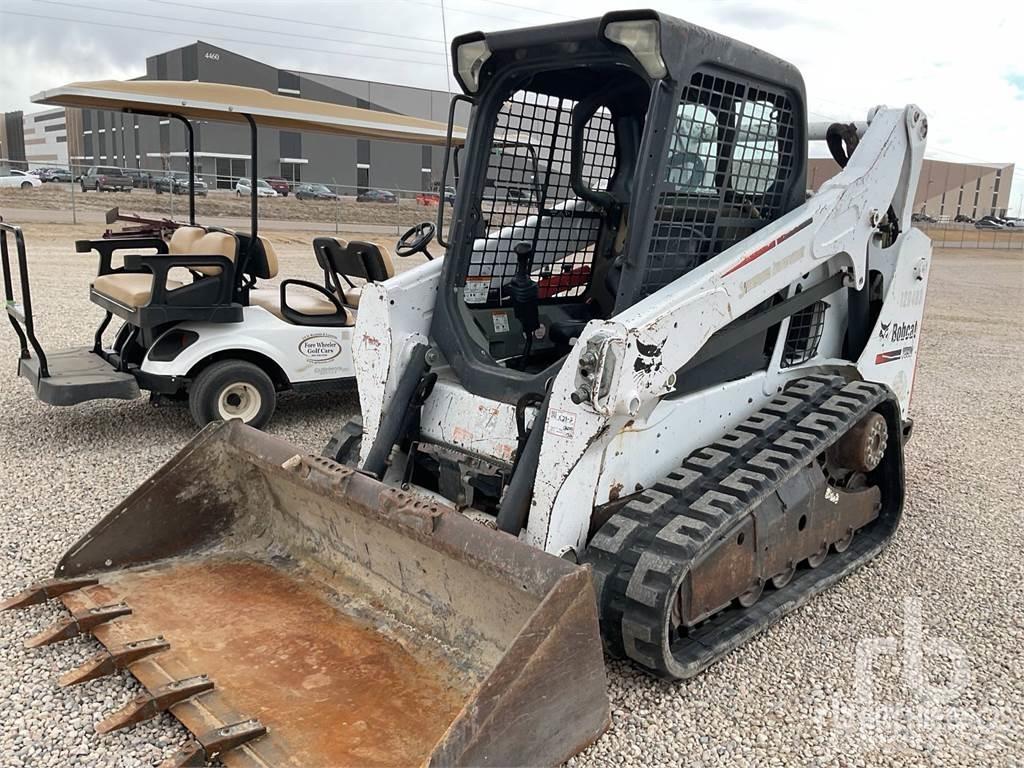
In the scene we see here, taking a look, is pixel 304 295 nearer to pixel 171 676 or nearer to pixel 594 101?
pixel 594 101

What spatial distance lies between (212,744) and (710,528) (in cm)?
173

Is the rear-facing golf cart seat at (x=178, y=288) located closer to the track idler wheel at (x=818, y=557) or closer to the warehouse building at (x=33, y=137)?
the track idler wheel at (x=818, y=557)

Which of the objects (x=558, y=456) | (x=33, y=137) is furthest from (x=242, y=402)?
(x=33, y=137)

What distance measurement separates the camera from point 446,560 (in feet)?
10.1

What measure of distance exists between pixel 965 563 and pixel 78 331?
27.7 ft

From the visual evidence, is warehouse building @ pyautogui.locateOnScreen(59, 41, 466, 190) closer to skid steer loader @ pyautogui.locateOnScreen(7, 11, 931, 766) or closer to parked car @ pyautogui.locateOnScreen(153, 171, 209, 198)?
parked car @ pyautogui.locateOnScreen(153, 171, 209, 198)

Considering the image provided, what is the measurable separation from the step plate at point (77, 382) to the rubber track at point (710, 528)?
3.63 m

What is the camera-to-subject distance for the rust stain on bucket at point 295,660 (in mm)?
2668

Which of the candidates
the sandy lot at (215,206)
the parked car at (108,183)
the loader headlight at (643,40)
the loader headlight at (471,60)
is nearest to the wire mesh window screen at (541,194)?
the loader headlight at (471,60)

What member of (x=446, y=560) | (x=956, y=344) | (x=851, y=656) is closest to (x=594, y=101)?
(x=446, y=560)

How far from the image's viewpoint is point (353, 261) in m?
6.26

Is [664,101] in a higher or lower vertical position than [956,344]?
higher

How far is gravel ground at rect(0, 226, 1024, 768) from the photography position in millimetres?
2889

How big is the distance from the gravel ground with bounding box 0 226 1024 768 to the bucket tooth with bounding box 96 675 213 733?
8 centimetres
